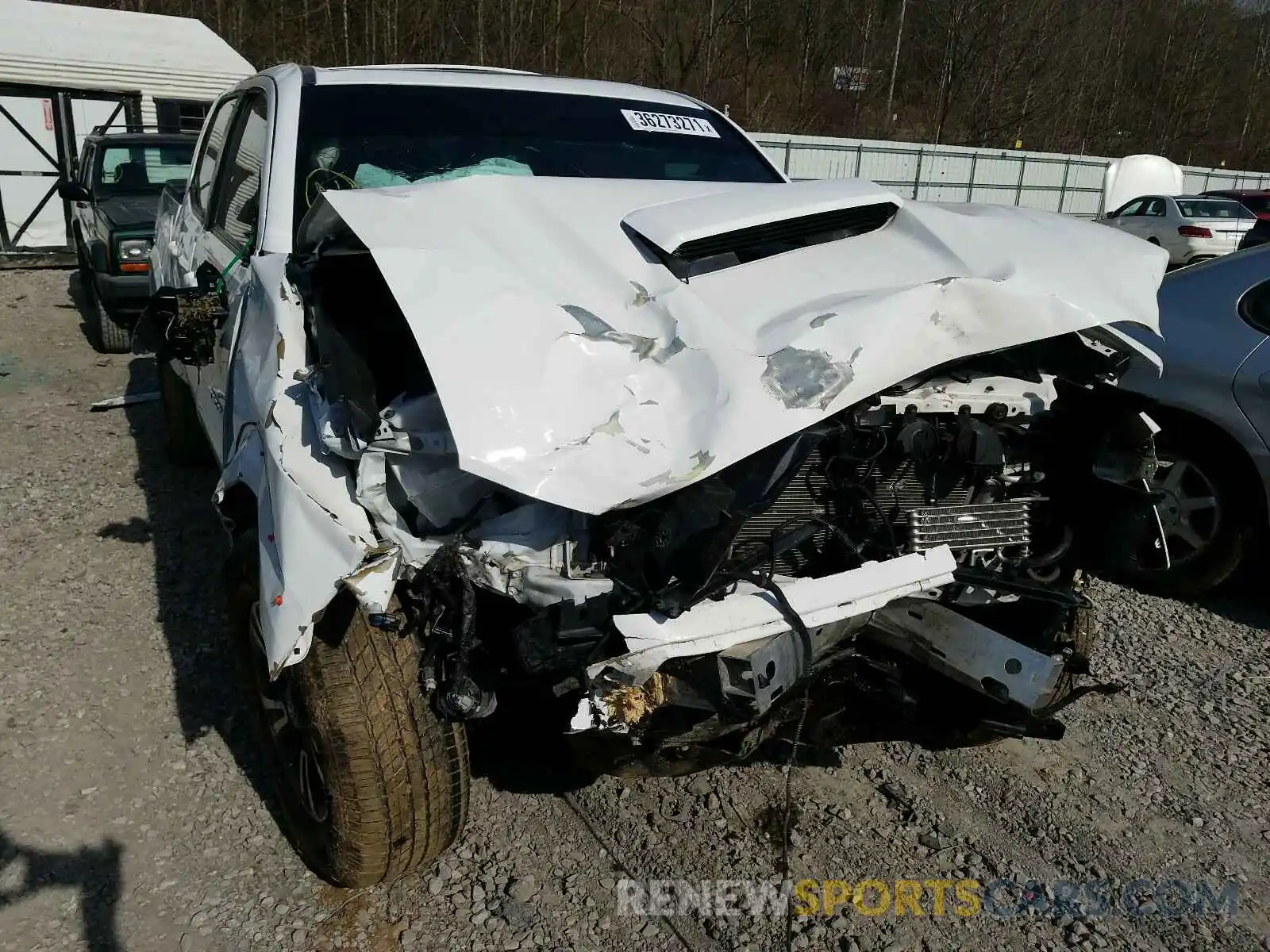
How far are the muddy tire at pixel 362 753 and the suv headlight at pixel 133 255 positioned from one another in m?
5.84

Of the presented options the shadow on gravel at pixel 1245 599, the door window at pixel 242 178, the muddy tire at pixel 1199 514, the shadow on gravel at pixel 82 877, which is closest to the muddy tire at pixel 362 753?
the shadow on gravel at pixel 82 877

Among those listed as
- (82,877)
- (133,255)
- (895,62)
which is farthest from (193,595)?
(895,62)

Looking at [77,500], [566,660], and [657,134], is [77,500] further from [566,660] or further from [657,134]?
[566,660]

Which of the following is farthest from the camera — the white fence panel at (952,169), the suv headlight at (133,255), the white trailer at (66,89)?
the white fence panel at (952,169)

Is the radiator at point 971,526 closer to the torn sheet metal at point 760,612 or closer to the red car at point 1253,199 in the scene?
the torn sheet metal at point 760,612

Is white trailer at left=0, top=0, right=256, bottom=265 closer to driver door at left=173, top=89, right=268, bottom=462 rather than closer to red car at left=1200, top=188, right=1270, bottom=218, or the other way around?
driver door at left=173, top=89, right=268, bottom=462

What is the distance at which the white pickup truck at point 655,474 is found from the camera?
191 cm

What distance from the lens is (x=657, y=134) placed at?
353cm

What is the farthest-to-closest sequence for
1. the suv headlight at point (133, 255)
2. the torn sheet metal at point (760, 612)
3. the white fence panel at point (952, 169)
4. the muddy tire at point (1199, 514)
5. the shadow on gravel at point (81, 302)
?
the white fence panel at point (952, 169) < the shadow on gravel at point (81, 302) < the suv headlight at point (133, 255) < the muddy tire at point (1199, 514) < the torn sheet metal at point (760, 612)

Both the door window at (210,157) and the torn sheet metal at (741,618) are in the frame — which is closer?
the torn sheet metal at (741,618)

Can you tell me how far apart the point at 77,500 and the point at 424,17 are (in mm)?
23468

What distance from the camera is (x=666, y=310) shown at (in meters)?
2.12

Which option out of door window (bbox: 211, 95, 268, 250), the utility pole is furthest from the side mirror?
the utility pole

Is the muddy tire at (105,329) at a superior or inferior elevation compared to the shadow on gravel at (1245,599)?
inferior
